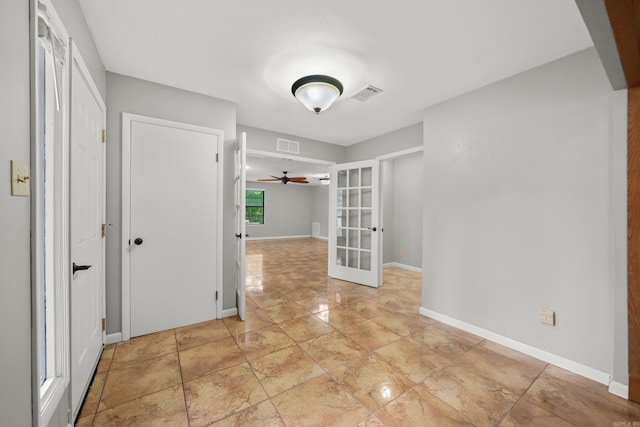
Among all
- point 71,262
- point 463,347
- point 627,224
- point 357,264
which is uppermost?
point 627,224

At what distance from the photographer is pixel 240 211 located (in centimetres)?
277

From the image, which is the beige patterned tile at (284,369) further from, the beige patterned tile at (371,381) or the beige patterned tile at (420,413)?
the beige patterned tile at (420,413)

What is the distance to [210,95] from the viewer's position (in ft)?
9.08

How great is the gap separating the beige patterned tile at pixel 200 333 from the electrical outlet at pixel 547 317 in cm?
287

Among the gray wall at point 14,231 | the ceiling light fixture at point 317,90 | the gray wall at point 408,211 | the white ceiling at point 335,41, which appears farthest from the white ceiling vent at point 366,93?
the gray wall at point 408,211

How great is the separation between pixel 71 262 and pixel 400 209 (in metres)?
5.32

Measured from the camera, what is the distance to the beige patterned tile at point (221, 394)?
152 centimetres

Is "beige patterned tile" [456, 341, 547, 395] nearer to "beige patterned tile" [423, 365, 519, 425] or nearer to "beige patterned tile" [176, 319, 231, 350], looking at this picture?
"beige patterned tile" [423, 365, 519, 425]

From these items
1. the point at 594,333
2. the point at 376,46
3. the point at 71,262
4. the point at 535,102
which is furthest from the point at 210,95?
the point at 594,333

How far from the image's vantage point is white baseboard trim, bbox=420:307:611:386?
1.85 m

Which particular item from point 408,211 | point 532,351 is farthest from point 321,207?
point 532,351

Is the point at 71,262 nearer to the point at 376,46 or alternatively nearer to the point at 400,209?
the point at 376,46

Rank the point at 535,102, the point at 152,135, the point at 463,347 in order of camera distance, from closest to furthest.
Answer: the point at 535,102
the point at 463,347
the point at 152,135

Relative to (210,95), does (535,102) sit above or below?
below
